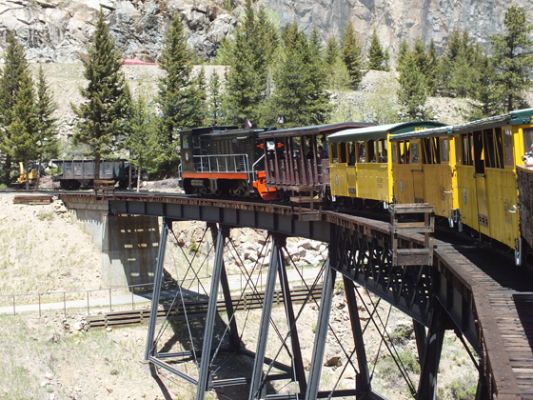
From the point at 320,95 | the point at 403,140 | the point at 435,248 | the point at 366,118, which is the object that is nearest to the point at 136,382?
the point at 403,140

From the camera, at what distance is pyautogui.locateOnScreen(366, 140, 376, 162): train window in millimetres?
23688

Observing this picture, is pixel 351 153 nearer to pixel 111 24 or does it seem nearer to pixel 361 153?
pixel 361 153

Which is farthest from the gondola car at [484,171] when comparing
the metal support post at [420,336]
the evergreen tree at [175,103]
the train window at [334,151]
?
the evergreen tree at [175,103]

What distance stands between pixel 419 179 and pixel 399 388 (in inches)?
651

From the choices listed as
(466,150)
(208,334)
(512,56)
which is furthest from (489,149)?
(512,56)

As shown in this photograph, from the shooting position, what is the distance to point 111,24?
105625 millimetres

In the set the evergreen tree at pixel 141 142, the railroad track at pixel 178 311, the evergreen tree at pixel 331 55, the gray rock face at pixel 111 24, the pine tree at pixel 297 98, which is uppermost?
the gray rock face at pixel 111 24

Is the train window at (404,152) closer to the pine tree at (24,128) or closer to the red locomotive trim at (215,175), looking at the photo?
the red locomotive trim at (215,175)

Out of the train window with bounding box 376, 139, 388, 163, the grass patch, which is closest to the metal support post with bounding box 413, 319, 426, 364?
the train window with bounding box 376, 139, 388, 163

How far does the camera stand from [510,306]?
405 inches

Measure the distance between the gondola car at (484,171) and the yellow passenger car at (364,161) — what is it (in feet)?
7.25

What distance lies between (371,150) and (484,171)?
9278 millimetres

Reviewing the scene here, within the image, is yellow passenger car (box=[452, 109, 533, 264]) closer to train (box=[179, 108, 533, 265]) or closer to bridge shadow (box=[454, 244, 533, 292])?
train (box=[179, 108, 533, 265])

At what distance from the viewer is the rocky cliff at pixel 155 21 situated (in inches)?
3967
